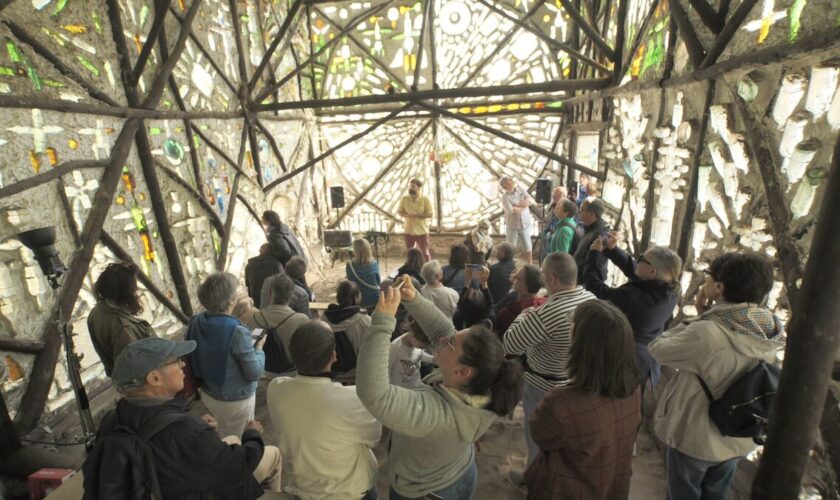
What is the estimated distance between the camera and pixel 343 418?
166 cm

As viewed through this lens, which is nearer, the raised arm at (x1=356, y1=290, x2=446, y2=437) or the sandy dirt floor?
the raised arm at (x1=356, y1=290, x2=446, y2=437)

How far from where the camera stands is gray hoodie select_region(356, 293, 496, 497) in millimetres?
1400

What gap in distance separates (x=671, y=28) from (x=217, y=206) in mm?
5356

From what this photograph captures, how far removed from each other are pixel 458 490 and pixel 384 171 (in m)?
7.11

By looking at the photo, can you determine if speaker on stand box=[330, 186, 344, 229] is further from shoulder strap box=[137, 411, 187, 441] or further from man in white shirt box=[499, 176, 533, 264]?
shoulder strap box=[137, 411, 187, 441]

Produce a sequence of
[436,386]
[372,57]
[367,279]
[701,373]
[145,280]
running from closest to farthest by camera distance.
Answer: [436,386] < [701,373] < [367,279] < [145,280] < [372,57]

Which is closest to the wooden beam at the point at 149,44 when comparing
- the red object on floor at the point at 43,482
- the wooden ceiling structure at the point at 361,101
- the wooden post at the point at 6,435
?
the wooden ceiling structure at the point at 361,101

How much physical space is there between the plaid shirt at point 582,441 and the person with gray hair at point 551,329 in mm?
569

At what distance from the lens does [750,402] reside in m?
1.79

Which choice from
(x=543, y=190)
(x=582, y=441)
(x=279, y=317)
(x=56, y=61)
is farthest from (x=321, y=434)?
(x=543, y=190)

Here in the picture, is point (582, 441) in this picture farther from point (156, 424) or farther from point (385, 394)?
point (156, 424)

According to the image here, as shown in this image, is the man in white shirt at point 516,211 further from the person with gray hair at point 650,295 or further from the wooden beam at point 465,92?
the person with gray hair at point 650,295

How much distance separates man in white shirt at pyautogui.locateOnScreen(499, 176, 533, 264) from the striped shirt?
441 cm

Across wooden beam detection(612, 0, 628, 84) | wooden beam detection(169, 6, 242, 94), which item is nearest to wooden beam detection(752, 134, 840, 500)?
wooden beam detection(612, 0, 628, 84)
